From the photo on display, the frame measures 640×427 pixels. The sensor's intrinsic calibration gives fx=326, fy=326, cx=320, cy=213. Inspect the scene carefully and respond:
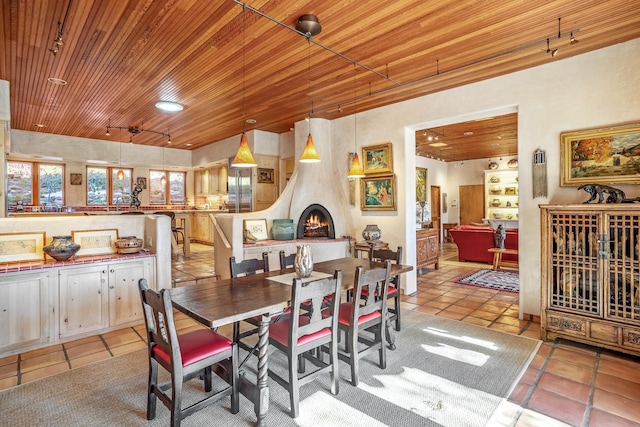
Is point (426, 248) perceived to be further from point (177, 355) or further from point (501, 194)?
point (501, 194)

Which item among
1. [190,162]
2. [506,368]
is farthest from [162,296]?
[190,162]

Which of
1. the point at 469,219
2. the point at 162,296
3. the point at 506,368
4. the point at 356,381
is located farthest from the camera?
the point at 469,219

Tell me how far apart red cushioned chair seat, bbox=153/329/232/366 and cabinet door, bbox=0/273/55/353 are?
1.89 m

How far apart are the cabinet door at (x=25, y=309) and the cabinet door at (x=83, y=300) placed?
0.35 feet

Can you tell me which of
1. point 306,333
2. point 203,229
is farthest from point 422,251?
point 203,229

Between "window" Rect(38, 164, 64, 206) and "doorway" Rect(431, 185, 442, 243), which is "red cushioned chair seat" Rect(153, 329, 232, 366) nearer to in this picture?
"window" Rect(38, 164, 64, 206)

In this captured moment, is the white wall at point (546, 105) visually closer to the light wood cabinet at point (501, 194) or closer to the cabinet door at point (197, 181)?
the light wood cabinet at point (501, 194)

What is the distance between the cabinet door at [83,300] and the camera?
3.24 meters

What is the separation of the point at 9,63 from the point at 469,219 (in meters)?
11.7

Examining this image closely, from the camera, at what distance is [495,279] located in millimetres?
5746

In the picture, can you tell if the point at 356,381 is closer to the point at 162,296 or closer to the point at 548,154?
the point at 162,296

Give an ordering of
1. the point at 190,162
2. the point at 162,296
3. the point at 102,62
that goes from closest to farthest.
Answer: the point at 162,296, the point at 102,62, the point at 190,162

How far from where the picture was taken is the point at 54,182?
8.20 metres

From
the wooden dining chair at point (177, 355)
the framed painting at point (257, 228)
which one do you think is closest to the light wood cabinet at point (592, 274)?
the wooden dining chair at point (177, 355)
